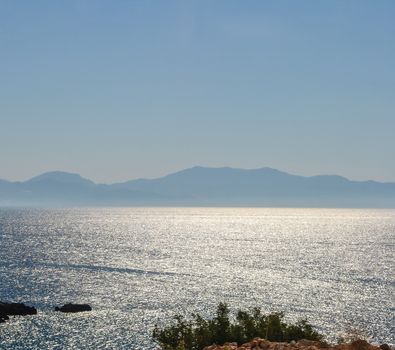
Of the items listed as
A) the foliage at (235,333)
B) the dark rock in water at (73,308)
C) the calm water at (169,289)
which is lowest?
the calm water at (169,289)

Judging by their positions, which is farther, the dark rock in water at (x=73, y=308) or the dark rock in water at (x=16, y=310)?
the dark rock in water at (x=73, y=308)

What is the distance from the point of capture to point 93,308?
91.7 meters

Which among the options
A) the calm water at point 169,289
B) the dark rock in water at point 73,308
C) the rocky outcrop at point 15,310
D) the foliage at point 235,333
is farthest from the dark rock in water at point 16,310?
the foliage at point 235,333

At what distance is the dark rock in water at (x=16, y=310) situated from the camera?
273 feet

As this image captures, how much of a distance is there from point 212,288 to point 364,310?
33581mm

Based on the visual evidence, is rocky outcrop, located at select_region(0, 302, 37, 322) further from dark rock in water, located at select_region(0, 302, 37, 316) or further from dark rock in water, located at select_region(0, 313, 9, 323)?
dark rock in water, located at select_region(0, 313, 9, 323)

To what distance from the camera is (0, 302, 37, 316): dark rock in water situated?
83062 mm

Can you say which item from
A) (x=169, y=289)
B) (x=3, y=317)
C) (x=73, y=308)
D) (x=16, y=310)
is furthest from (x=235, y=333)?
(x=169, y=289)

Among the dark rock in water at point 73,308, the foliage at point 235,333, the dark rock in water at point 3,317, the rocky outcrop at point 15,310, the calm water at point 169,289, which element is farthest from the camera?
the dark rock in water at point 73,308

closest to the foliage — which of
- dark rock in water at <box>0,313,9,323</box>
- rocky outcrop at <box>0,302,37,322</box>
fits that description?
dark rock in water at <box>0,313,9,323</box>

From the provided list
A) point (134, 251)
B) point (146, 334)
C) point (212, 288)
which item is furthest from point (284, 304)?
point (134, 251)

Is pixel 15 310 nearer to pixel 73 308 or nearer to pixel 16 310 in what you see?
pixel 16 310

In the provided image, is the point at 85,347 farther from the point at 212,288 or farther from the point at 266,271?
the point at 266,271

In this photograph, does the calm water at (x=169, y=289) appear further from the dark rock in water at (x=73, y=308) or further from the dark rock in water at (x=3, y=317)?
the dark rock in water at (x=73, y=308)
